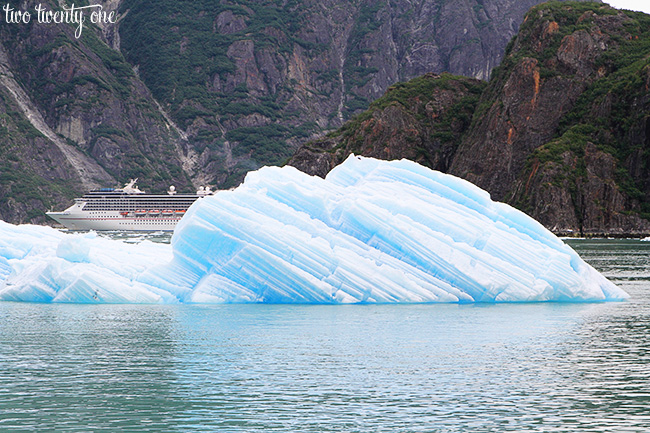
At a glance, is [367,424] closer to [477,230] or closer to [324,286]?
[324,286]

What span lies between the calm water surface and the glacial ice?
1102mm

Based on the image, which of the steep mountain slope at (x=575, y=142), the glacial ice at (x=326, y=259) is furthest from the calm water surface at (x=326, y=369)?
the steep mountain slope at (x=575, y=142)

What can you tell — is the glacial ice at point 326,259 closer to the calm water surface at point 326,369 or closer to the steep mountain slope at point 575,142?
the calm water surface at point 326,369

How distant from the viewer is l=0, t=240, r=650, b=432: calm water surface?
20.9 m

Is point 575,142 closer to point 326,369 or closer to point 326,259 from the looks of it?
point 326,259

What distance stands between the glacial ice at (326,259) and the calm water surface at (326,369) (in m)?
1.10

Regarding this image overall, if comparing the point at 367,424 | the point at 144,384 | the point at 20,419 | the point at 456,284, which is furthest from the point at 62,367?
the point at 456,284

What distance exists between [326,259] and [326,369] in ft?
42.1

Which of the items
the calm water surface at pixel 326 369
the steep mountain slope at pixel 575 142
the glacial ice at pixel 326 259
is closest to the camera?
the calm water surface at pixel 326 369

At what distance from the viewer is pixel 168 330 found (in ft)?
111

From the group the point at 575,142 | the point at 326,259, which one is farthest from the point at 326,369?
the point at 575,142

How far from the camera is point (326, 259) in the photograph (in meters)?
38.9

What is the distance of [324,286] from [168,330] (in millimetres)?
8057

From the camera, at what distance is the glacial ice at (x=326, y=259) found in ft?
128
